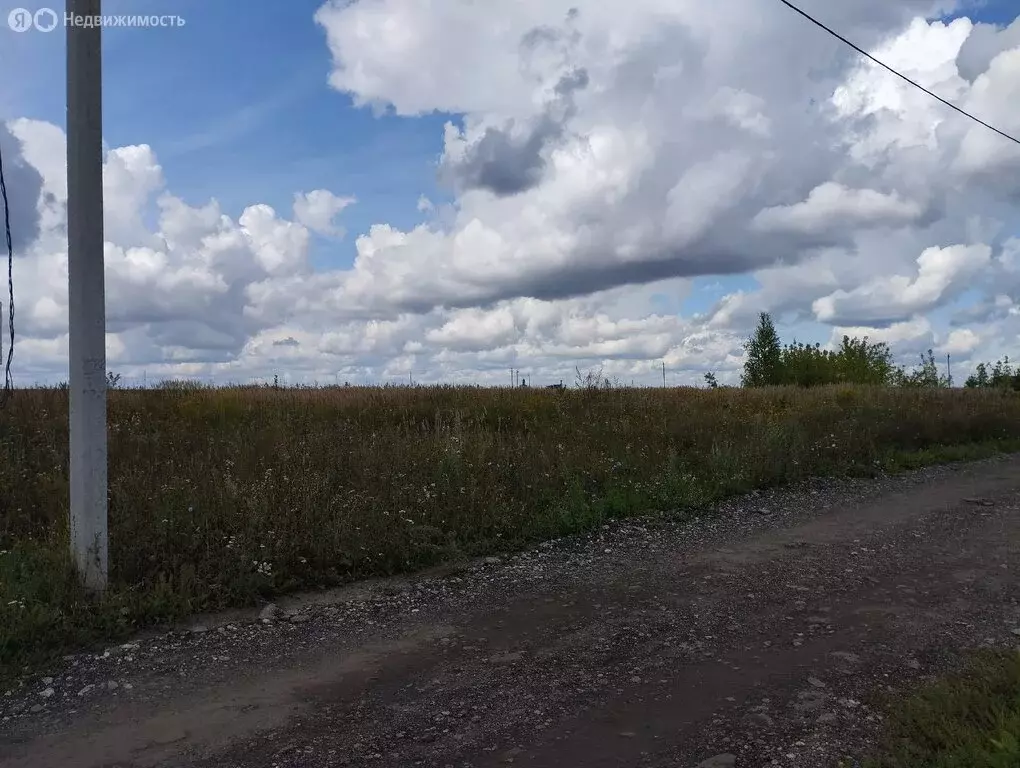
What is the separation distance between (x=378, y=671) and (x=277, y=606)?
1449 mm

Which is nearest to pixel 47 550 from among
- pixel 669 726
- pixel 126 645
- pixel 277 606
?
pixel 126 645

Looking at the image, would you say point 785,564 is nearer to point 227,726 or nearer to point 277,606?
point 277,606

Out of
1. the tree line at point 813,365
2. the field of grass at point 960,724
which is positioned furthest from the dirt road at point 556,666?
the tree line at point 813,365

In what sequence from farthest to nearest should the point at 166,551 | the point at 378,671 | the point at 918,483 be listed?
1. the point at 918,483
2. the point at 166,551
3. the point at 378,671

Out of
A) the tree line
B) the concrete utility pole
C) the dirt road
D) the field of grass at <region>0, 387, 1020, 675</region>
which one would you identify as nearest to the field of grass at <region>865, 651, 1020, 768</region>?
the dirt road

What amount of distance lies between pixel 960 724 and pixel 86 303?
223 inches

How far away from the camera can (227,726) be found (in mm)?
3660

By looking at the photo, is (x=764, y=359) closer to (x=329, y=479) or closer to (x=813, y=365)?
(x=813, y=365)

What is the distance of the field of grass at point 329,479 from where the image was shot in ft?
17.6

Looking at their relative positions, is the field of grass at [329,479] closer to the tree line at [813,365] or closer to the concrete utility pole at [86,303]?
the concrete utility pole at [86,303]

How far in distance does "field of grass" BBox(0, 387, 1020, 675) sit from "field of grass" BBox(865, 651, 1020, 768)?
13.0 feet

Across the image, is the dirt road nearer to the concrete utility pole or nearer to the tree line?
the concrete utility pole

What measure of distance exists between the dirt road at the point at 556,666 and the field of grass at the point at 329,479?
416 mm

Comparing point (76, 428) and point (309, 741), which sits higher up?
point (76, 428)
